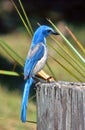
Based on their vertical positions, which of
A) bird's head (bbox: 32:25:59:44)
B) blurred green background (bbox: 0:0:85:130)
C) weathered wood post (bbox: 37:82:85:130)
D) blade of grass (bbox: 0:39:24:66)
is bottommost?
weathered wood post (bbox: 37:82:85:130)

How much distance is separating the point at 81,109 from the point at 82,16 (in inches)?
393

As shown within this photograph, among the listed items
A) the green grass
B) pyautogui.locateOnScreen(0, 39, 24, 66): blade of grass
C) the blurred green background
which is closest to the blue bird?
pyautogui.locateOnScreen(0, 39, 24, 66): blade of grass

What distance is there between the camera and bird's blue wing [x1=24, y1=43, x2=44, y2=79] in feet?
13.0

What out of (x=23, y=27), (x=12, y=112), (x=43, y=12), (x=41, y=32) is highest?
(x=43, y=12)

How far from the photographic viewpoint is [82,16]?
12.8 metres

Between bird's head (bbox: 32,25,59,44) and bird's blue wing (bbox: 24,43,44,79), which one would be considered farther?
bird's head (bbox: 32,25,59,44)

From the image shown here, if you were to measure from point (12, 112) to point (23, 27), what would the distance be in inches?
177

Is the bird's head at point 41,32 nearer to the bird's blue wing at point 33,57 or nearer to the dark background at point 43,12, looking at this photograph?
the bird's blue wing at point 33,57

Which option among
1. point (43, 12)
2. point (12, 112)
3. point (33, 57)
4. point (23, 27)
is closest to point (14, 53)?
point (33, 57)

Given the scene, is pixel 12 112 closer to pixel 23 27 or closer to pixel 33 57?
pixel 33 57

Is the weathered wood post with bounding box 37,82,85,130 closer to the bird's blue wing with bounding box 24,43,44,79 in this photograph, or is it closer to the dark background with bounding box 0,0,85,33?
the bird's blue wing with bounding box 24,43,44,79

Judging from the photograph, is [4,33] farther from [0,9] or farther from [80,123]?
[80,123]

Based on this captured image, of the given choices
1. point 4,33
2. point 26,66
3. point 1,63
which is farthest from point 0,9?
point 26,66

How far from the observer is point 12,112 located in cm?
783
